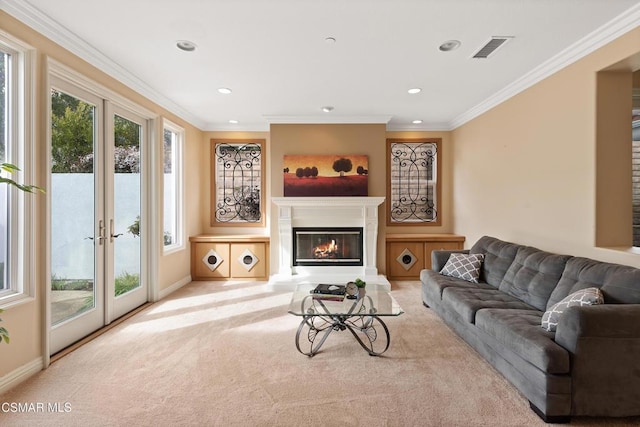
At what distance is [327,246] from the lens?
18.1 feet

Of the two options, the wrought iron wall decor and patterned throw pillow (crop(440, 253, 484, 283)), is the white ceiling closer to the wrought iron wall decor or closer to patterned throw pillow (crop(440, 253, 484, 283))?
the wrought iron wall decor

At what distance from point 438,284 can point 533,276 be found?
2.94 feet

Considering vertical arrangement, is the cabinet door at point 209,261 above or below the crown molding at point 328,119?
below

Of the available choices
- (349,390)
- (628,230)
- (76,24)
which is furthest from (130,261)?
(628,230)

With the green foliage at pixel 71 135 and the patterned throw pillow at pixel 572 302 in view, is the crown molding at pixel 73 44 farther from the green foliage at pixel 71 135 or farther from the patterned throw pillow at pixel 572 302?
the patterned throw pillow at pixel 572 302

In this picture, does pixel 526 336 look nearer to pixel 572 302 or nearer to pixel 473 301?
pixel 572 302

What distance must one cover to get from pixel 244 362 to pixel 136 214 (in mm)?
2427

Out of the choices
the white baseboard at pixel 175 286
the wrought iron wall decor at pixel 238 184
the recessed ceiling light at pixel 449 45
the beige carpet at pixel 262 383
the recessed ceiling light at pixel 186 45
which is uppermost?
the recessed ceiling light at pixel 449 45

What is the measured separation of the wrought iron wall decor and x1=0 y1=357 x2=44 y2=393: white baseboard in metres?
3.68

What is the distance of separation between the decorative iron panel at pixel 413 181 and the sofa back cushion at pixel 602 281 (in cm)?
338

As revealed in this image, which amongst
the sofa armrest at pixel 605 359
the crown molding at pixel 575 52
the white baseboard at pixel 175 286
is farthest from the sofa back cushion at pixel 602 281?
the white baseboard at pixel 175 286

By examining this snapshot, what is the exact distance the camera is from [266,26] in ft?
8.90

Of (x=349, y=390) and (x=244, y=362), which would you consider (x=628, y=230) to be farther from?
(x=244, y=362)

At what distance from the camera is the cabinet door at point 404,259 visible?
570 centimetres
